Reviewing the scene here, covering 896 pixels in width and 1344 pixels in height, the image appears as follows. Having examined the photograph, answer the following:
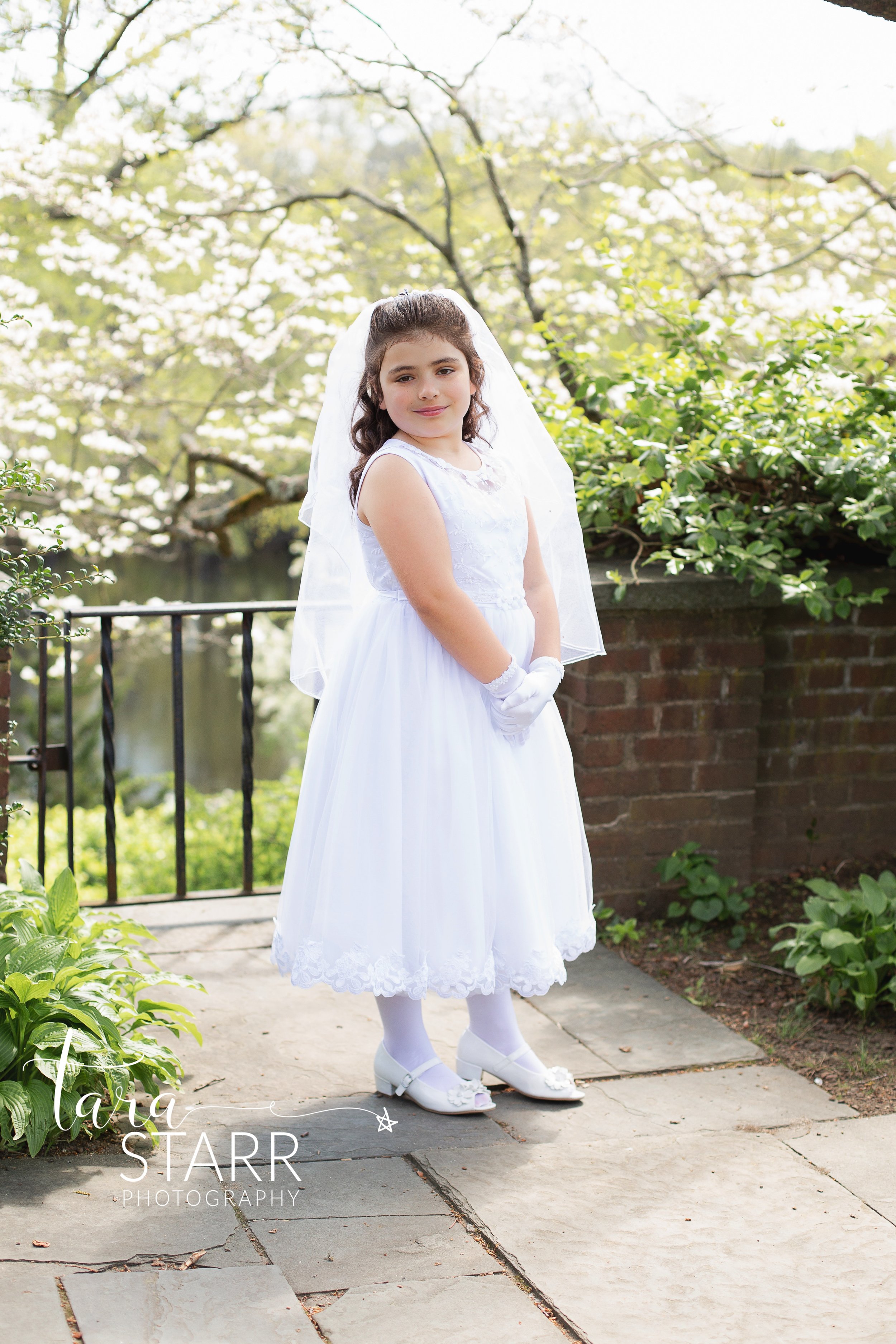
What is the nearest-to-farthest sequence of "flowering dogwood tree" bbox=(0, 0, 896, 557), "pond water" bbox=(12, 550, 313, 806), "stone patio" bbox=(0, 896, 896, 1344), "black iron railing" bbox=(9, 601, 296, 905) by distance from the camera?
"stone patio" bbox=(0, 896, 896, 1344), "black iron railing" bbox=(9, 601, 296, 905), "flowering dogwood tree" bbox=(0, 0, 896, 557), "pond water" bbox=(12, 550, 313, 806)

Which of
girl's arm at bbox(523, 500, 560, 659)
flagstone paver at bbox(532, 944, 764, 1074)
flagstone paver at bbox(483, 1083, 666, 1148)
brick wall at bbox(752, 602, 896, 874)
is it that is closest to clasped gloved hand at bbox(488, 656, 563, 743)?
girl's arm at bbox(523, 500, 560, 659)

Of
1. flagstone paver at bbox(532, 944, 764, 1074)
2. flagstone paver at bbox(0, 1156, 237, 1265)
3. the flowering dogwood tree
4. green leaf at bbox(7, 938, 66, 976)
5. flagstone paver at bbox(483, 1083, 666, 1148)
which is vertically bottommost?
flagstone paver at bbox(483, 1083, 666, 1148)

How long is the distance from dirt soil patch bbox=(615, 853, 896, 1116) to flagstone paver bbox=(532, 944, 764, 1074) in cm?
6

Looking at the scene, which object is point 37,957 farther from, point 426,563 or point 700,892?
point 700,892

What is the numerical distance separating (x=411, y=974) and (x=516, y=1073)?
1.48 feet

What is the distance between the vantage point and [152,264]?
10.8 m

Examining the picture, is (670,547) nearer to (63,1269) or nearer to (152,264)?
(63,1269)

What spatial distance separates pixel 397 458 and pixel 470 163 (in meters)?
7.26

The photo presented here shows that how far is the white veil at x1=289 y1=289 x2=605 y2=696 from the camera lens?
9.00 ft

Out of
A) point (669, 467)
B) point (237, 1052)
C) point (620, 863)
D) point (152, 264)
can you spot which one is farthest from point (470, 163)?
point (237, 1052)

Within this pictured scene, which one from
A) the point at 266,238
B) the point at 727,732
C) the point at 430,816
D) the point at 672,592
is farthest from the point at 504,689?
the point at 266,238

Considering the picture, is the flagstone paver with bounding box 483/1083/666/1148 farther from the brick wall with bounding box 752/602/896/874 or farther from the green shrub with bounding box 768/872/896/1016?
the brick wall with bounding box 752/602/896/874

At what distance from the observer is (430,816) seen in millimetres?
2527

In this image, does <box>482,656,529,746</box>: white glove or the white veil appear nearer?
<box>482,656,529,746</box>: white glove
